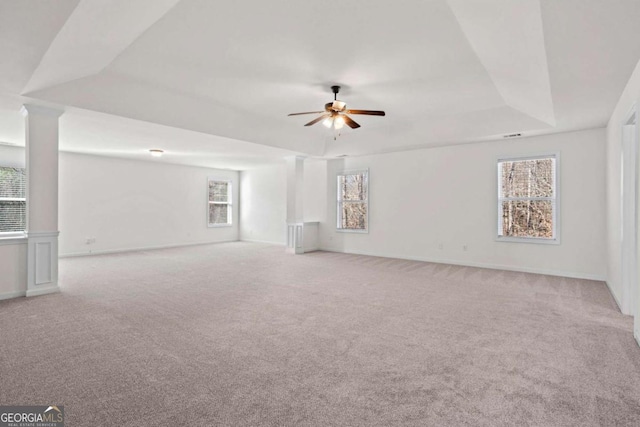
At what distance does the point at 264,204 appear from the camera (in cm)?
1068

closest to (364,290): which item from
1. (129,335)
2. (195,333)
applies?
(195,333)

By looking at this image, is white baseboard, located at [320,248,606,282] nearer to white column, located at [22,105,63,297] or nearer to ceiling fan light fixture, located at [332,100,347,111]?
ceiling fan light fixture, located at [332,100,347,111]

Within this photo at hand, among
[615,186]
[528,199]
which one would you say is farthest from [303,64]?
[528,199]

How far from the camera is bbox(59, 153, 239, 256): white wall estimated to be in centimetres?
775

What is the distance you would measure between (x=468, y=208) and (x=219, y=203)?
7401 mm

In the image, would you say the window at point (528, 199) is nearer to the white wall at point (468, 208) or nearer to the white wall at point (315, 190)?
the white wall at point (468, 208)

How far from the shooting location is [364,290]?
15.5 ft

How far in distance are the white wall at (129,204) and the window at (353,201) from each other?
4.27 meters

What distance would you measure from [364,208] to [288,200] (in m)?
1.91

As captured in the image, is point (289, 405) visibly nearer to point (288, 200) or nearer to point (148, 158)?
point (288, 200)
